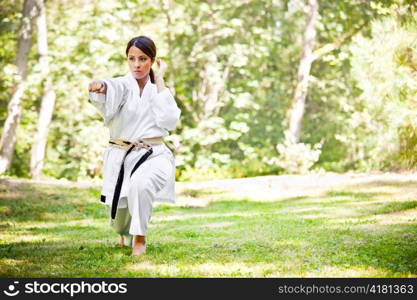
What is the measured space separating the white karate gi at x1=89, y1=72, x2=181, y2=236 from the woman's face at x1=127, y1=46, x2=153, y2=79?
0.26 feet

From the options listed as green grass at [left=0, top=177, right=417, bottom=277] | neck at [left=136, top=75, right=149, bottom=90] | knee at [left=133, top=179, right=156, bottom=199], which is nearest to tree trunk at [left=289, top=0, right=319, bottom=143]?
green grass at [left=0, top=177, right=417, bottom=277]

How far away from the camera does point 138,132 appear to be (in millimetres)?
6273

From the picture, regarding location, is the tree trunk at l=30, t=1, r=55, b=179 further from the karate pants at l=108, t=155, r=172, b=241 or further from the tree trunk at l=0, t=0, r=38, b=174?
the karate pants at l=108, t=155, r=172, b=241

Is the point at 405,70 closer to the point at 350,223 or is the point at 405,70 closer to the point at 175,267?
the point at 350,223

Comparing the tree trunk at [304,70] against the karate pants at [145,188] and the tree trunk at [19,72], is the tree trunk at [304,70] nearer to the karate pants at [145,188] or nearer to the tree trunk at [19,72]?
the tree trunk at [19,72]

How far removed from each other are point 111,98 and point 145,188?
0.91 m

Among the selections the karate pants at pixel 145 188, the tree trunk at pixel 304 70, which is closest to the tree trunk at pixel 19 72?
the tree trunk at pixel 304 70

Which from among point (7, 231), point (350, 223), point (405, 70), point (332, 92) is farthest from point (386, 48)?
point (332, 92)

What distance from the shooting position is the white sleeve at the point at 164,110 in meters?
6.17

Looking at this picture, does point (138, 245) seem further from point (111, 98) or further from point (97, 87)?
point (97, 87)

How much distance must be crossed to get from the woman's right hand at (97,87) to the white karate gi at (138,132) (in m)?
0.04

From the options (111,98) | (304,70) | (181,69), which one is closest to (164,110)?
(111,98)

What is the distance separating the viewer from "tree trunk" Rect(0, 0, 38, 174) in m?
18.0

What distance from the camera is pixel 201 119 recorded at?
20.0 m
